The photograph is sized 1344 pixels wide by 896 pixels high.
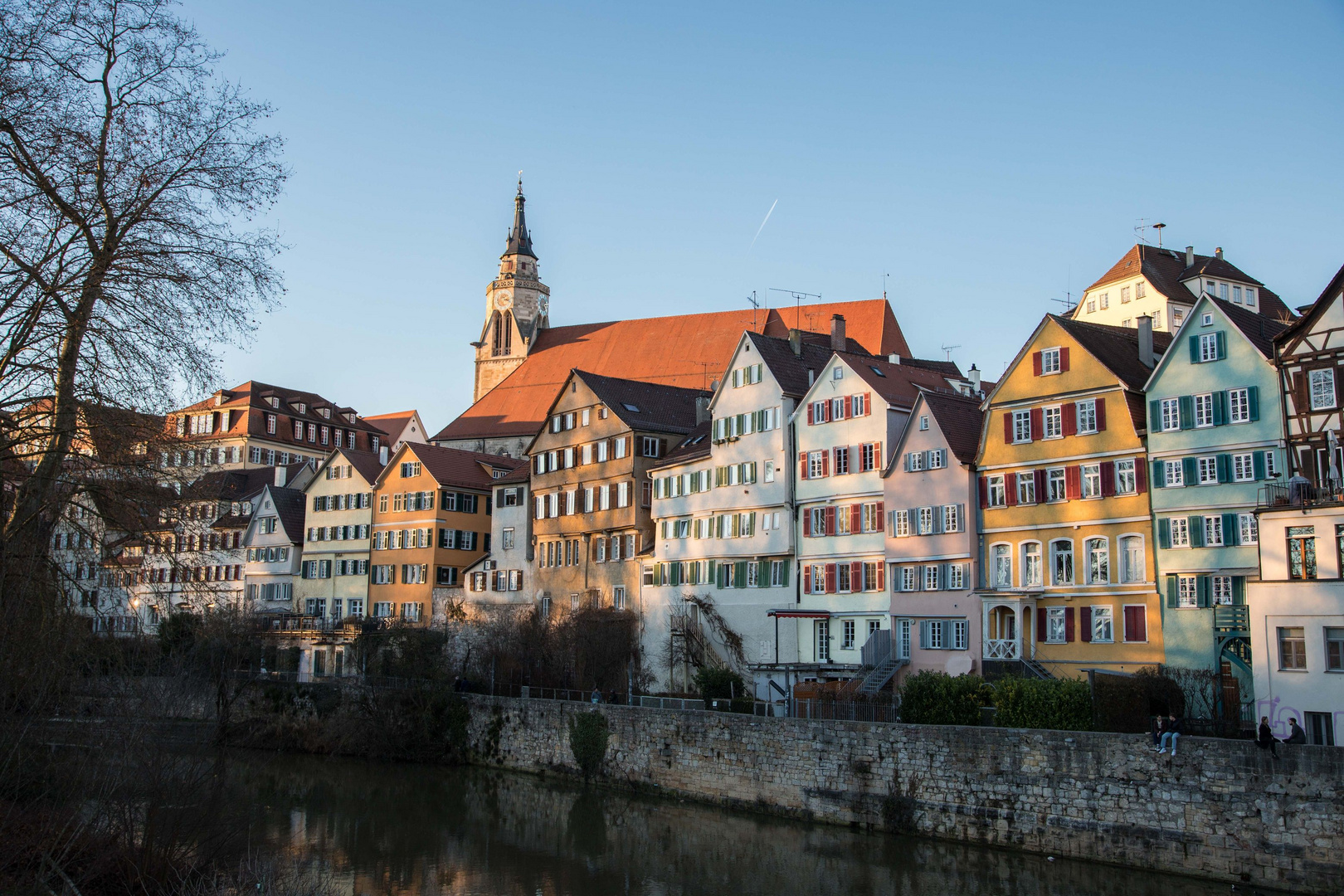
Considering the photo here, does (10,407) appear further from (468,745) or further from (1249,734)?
(468,745)

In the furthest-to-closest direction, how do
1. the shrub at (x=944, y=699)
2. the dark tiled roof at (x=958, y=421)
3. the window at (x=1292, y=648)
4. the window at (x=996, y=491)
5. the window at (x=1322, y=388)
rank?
the dark tiled roof at (x=958, y=421)
the window at (x=996, y=491)
the shrub at (x=944, y=699)
the window at (x=1322, y=388)
the window at (x=1292, y=648)

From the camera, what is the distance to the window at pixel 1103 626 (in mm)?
37125

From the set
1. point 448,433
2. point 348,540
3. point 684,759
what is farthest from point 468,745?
point 448,433

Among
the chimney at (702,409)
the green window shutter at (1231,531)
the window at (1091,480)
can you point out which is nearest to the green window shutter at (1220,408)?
the green window shutter at (1231,531)

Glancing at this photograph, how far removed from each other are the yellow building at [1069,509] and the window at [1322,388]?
17.0ft

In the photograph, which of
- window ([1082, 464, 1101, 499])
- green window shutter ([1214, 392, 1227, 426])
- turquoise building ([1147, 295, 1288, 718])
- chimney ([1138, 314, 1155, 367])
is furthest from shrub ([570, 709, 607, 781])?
green window shutter ([1214, 392, 1227, 426])

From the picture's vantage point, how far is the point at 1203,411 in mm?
35781

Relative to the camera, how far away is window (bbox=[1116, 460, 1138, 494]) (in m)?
37.2

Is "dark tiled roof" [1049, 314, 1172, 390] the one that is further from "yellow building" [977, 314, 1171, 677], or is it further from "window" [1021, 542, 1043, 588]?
"window" [1021, 542, 1043, 588]

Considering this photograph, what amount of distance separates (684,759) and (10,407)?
2830cm

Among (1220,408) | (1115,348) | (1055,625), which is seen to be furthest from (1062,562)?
(1115,348)

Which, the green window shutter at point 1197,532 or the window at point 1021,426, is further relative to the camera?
the window at point 1021,426

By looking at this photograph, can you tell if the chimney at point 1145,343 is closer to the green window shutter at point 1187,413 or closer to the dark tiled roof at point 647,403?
the green window shutter at point 1187,413

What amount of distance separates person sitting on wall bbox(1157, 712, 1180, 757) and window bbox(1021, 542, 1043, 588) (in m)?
9.18
